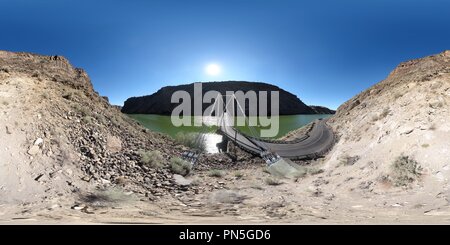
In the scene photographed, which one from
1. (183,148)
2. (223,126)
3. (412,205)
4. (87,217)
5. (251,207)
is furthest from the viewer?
(223,126)

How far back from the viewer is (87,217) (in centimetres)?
1211

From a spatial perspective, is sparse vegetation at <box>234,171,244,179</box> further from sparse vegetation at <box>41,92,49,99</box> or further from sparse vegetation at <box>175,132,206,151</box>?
sparse vegetation at <box>41,92,49,99</box>

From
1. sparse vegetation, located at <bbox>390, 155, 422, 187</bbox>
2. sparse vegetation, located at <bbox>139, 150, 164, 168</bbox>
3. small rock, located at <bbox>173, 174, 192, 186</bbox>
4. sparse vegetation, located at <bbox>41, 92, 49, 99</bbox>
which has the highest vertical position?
sparse vegetation, located at <bbox>41, 92, 49, 99</bbox>

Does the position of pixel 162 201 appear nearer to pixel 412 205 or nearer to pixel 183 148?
pixel 412 205

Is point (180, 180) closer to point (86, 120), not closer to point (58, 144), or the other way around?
point (58, 144)

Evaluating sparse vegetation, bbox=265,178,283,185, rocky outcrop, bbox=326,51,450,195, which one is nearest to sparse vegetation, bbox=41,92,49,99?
sparse vegetation, bbox=265,178,283,185

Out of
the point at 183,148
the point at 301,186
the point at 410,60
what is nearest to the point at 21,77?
the point at 183,148

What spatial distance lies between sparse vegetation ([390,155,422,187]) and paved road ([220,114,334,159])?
51.9ft

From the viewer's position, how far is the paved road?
1450 inches

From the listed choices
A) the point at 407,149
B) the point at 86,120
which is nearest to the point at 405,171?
the point at 407,149

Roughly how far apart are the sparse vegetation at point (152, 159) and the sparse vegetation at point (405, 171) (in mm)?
14361

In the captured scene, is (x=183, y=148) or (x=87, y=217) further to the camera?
(x=183, y=148)

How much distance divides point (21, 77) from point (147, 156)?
33.8ft
